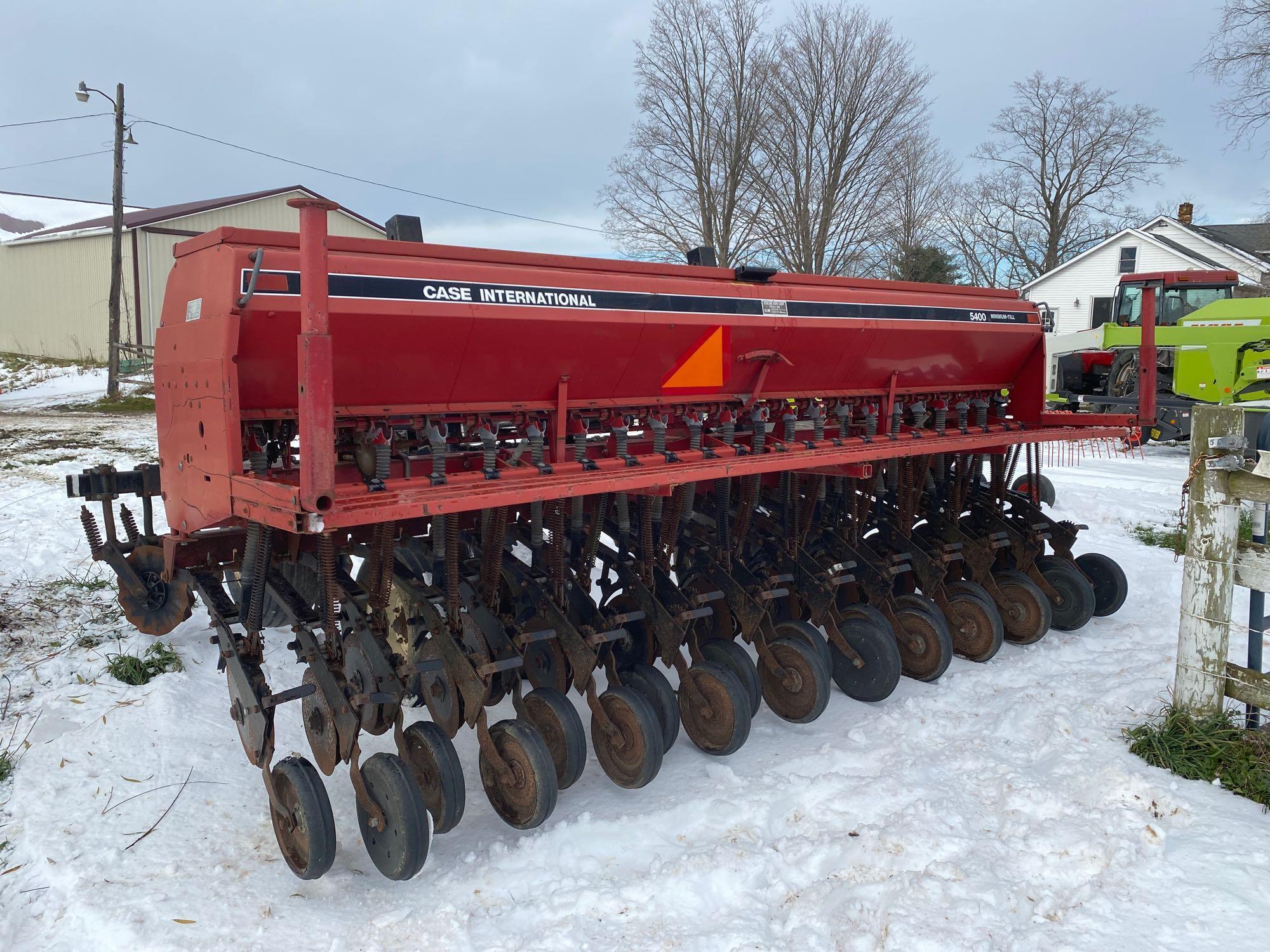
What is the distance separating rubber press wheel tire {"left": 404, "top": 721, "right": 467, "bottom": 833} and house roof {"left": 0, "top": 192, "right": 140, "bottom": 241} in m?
36.7

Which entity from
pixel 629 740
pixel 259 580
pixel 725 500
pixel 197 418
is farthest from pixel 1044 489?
pixel 197 418

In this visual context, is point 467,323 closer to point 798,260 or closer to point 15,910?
point 15,910

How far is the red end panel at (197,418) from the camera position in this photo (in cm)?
317

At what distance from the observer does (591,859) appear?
11.4ft

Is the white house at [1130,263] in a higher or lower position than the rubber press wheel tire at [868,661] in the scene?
higher

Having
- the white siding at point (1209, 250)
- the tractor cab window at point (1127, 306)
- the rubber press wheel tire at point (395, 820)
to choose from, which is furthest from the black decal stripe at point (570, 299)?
the white siding at point (1209, 250)

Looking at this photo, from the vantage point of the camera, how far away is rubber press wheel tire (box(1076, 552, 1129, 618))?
6211 millimetres

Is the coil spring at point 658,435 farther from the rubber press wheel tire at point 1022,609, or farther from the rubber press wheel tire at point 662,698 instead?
the rubber press wheel tire at point 1022,609

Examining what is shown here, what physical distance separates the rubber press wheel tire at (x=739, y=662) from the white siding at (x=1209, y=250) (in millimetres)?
29938

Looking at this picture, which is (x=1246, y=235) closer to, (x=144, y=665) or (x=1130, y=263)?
(x=1130, y=263)

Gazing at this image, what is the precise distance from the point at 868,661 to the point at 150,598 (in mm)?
3835

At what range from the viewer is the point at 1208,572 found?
400cm

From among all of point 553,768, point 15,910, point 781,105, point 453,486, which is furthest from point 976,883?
point 781,105

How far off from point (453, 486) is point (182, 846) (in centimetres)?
177
